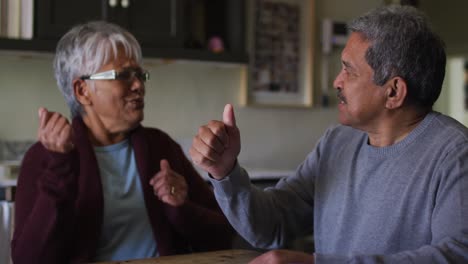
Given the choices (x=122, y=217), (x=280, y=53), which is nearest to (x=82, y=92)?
(x=122, y=217)

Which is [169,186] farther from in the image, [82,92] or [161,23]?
[161,23]

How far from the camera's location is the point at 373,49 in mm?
1400

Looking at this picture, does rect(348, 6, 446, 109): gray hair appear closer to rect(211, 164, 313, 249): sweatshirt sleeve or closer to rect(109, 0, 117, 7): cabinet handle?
rect(211, 164, 313, 249): sweatshirt sleeve

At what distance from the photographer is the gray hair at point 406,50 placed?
136cm

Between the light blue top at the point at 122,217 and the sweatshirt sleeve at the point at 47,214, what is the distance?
137 mm

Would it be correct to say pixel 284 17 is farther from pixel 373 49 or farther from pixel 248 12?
pixel 373 49

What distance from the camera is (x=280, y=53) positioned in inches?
159

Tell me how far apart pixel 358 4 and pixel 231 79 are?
116 centimetres

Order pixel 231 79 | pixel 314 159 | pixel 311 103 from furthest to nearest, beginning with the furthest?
pixel 311 103 < pixel 231 79 < pixel 314 159

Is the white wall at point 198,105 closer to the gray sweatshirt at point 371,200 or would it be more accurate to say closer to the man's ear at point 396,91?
the gray sweatshirt at point 371,200

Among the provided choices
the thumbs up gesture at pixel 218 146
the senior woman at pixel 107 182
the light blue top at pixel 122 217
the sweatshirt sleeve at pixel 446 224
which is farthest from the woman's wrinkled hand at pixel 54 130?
the sweatshirt sleeve at pixel 446 224

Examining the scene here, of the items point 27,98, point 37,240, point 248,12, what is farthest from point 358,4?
point 37,240

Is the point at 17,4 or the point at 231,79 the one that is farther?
the point at 231,79

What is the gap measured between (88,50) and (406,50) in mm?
1013
